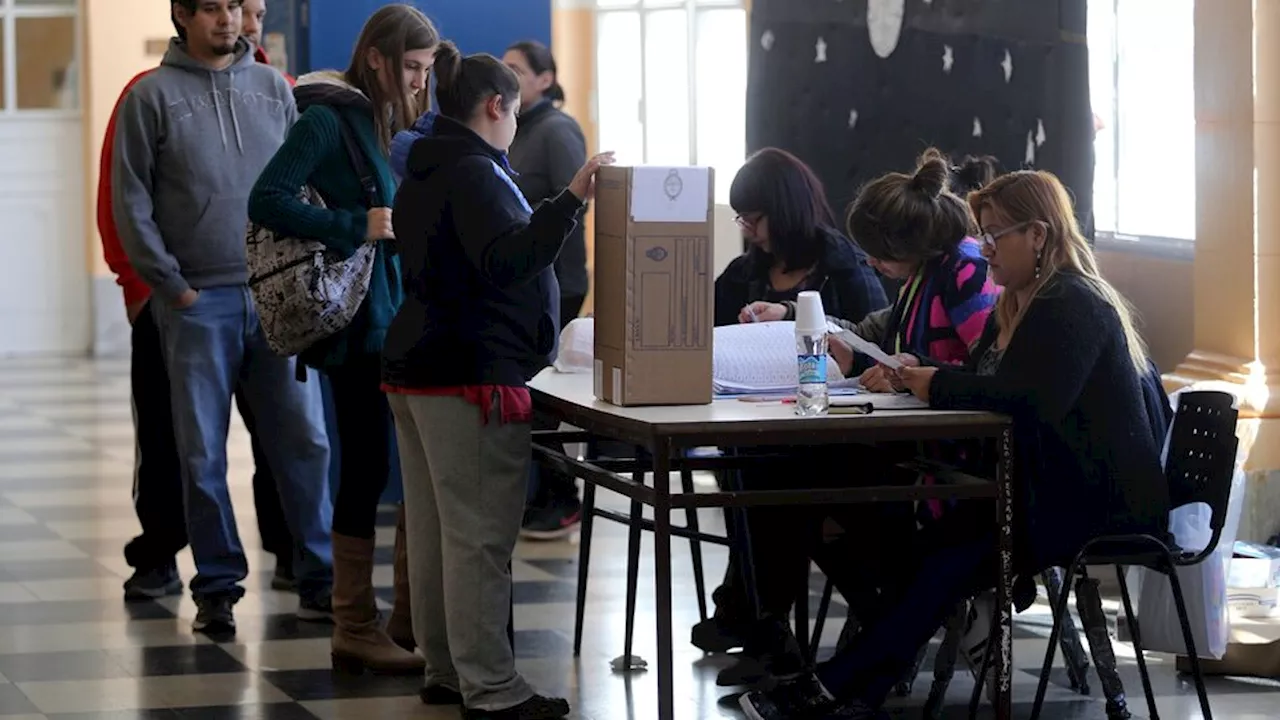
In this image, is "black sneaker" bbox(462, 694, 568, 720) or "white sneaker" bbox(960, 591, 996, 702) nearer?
"black sneaker" bbox(462, 694, 568, 720)

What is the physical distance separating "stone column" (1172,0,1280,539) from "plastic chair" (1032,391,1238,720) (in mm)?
1366

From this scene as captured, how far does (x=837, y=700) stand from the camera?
12.5 ft

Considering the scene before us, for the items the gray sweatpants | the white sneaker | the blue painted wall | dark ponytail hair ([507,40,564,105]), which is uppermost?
the blue painted wall

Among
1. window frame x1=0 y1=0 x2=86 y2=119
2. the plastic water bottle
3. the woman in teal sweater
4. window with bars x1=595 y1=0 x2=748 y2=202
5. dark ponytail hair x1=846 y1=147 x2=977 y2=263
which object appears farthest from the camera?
window frame x1=0 y1=0 x2=86 y2=119

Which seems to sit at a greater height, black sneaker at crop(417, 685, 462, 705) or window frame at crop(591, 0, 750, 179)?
window frame at crop(591, 0, 750, 179)

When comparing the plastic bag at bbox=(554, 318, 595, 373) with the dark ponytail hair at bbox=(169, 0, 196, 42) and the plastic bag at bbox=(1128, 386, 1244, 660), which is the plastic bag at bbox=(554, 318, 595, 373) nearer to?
the plastic bag at bbox=(1128, 386, 1244, 660)

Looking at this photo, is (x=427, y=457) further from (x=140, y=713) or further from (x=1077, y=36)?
(x=1077, y=36)

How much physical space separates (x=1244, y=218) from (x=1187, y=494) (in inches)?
61.6

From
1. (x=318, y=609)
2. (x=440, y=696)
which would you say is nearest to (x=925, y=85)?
(x=318, y=609)

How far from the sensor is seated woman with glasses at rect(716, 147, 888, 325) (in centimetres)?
464

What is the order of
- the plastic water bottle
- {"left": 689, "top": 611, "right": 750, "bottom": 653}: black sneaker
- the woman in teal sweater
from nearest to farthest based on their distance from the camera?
the plastic water bottle, the woman in teal sweater, {"left": 689, "top": 611, "right": 750, "bottom": 653}: black sneaker

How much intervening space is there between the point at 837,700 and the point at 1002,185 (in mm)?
962

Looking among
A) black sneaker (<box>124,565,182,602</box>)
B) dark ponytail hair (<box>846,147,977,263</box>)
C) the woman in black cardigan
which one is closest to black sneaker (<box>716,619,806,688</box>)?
the woman in black cardigan

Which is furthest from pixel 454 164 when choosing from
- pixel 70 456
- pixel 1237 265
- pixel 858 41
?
pixel 70 456
